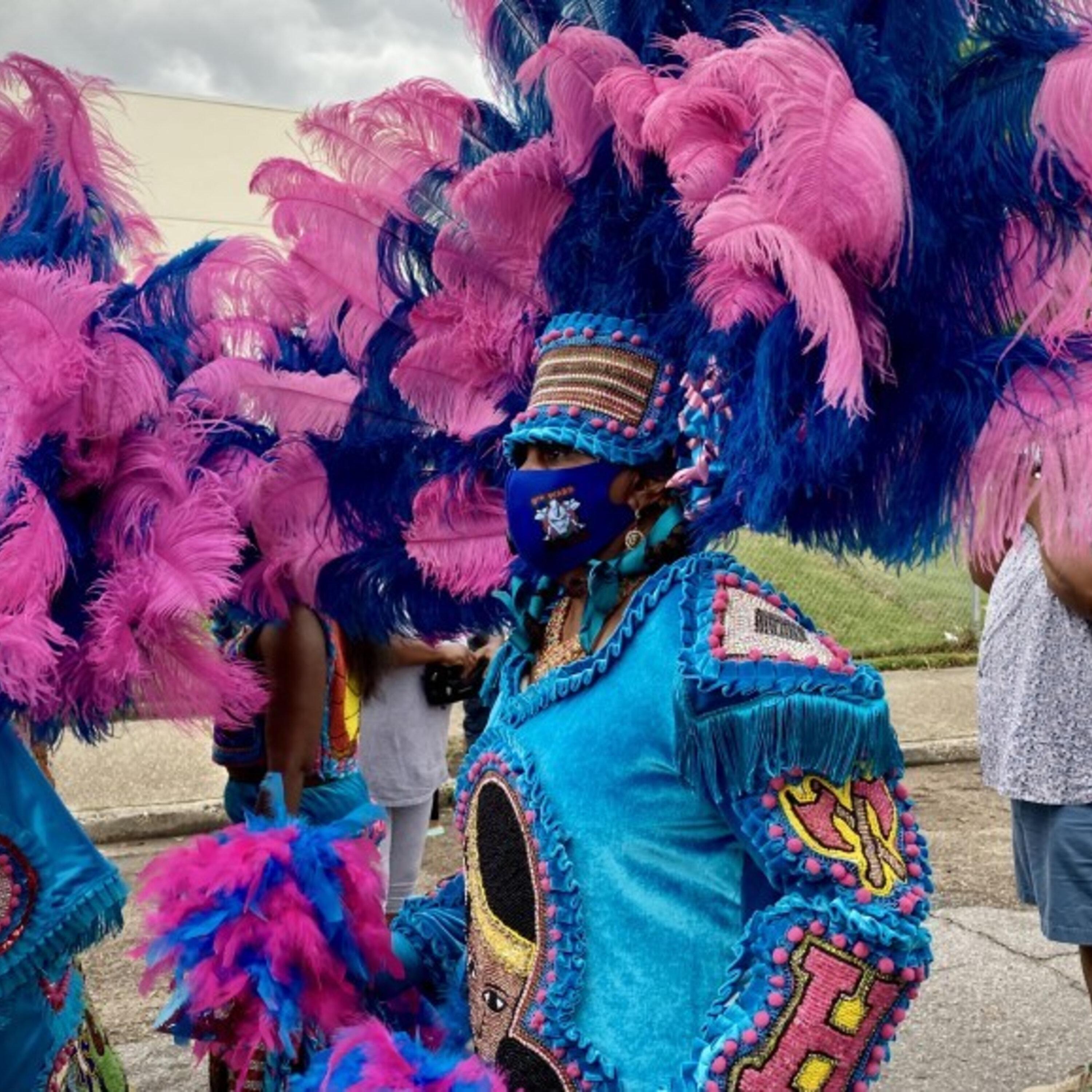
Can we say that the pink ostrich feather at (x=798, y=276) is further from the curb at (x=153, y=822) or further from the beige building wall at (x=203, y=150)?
the beige building wall at (x=203, y=150)

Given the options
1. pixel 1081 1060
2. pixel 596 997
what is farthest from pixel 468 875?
pixel 1081 1060

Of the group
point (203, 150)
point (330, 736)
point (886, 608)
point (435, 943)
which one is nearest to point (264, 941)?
point (435, 943)

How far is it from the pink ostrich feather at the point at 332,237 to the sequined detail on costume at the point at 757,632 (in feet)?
2.89

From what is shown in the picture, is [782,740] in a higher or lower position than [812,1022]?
higher

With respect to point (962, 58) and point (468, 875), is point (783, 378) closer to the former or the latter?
point (962, 58)

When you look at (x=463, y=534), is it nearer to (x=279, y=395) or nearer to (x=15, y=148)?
(x=279, y=395)

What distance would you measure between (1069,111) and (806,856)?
0.85 meters

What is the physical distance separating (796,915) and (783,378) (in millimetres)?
591

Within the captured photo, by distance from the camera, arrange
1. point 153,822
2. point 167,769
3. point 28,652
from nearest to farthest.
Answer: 1. point 28,652
2. point 153,822
3. point 167,769

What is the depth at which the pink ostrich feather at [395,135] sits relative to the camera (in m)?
2.00

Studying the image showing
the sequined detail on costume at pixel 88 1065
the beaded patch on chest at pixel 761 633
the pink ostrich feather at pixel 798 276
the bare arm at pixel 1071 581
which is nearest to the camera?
the pink ostrich feather at pixel 798 276

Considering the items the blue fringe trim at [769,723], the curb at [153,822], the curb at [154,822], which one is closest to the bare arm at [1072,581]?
the blue fringe trim at [769,723]

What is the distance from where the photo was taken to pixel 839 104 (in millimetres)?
1371

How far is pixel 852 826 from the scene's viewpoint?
1419 millimetres
